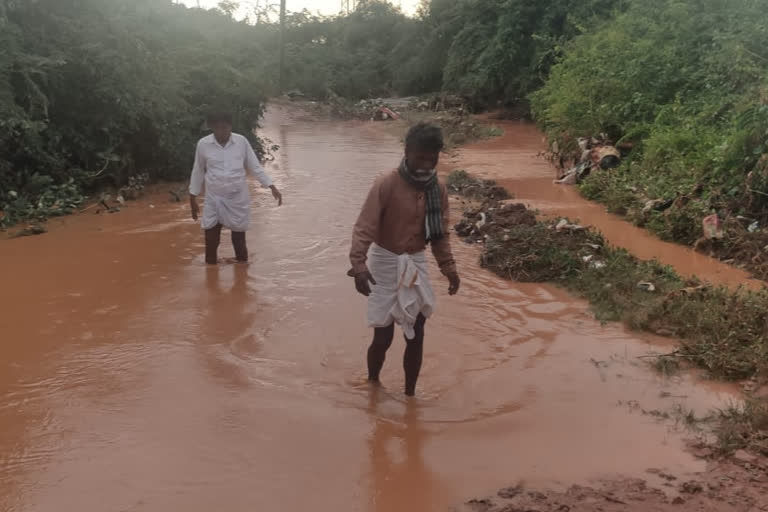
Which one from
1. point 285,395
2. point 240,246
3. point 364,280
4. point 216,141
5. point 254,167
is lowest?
point 285,395

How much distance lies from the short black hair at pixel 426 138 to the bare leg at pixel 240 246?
12.4 ft

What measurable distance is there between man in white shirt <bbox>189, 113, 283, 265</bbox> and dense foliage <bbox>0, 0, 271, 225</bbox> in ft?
9.74

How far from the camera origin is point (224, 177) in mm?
6582

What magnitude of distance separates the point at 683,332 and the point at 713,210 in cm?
316

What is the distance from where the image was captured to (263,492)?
10.6 feet

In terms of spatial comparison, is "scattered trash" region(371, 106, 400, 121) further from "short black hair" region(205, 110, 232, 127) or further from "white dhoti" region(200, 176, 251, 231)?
"short black hair" region(205, 110, 232, 127)

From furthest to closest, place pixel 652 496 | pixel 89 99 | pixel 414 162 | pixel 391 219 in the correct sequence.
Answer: pixel 89 99, pixel 391 219, pixel 414 162, pixel 652 496

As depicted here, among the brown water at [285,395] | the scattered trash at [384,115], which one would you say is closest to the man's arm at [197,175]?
the brown water at [285,395]

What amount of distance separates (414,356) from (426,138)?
1.28 m

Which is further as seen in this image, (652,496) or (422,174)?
(422,174)

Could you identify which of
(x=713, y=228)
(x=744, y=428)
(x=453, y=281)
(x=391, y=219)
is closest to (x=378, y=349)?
(x=453, y=281)

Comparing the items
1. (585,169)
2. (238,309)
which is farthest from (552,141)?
(238,309)

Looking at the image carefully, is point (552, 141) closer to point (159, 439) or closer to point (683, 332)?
point (683, 332)

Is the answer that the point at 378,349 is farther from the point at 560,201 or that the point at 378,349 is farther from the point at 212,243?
the point at 560,201
